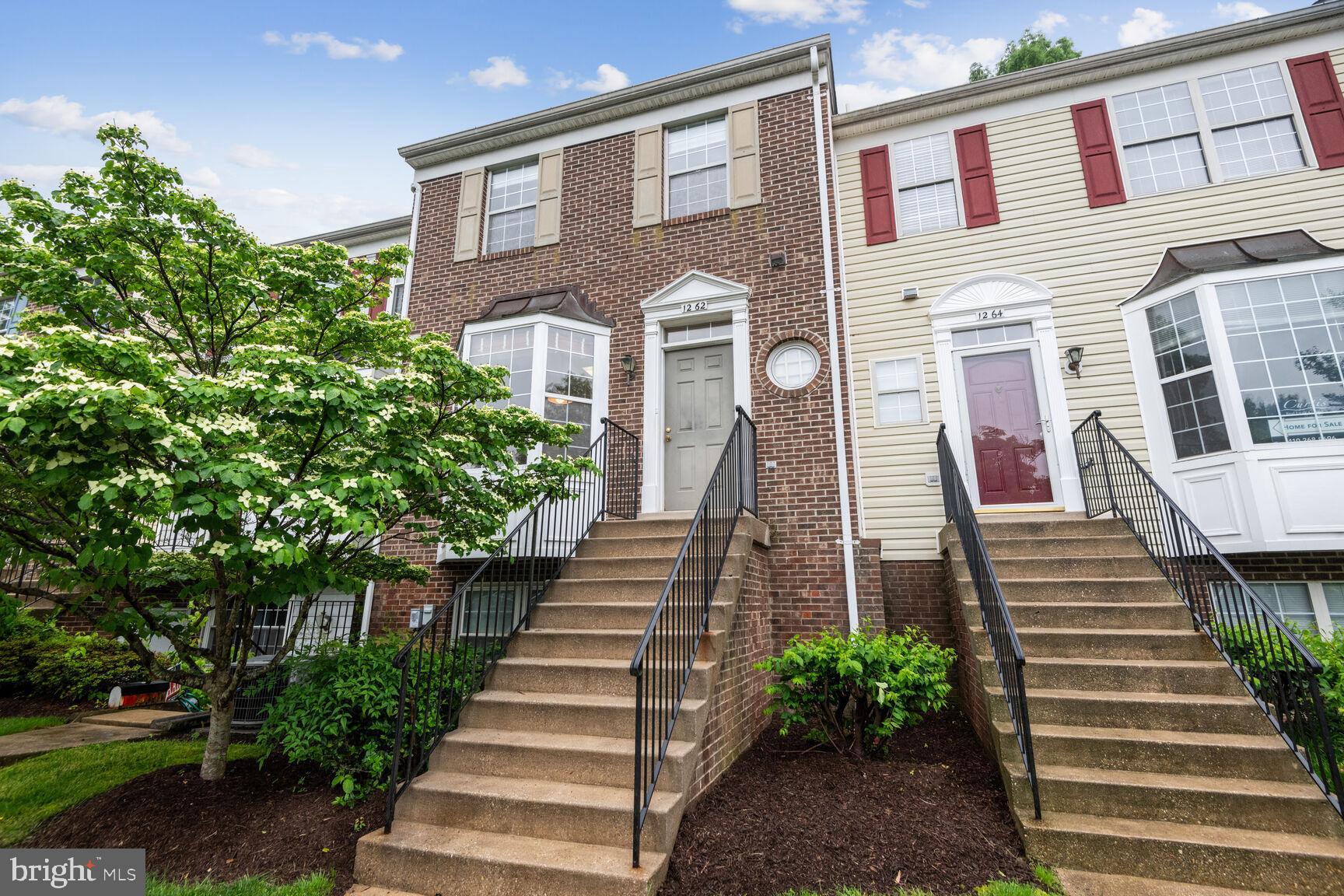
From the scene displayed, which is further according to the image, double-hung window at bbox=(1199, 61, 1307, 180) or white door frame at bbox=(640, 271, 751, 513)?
white door frame at bbox=(640, 271, 751, 513)

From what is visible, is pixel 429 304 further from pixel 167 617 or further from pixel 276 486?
pixel 276 486

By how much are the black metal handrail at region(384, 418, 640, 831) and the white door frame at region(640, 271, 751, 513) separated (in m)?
0.20

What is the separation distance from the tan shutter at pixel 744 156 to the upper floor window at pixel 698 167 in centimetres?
14

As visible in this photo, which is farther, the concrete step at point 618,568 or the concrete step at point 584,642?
the concrete step at point 618,568

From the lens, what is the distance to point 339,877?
3256 millimetres

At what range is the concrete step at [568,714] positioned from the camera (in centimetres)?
368

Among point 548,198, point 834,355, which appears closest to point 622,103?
point 548,198

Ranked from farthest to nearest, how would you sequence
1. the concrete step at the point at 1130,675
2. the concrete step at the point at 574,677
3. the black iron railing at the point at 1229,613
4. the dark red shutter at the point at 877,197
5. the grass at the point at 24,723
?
the dark red shutter at the point at 877,197 < the grass at the point at 24,723 < the concrete step at the point at 574,677 < the concrete step at the point at 1130,675 < the black iron railing at the point at 1229,613

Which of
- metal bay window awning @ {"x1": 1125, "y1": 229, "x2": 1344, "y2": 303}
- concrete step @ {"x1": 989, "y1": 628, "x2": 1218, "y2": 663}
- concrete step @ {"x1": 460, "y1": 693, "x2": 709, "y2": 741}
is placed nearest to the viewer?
concrete step @ {"x1": 460, "y1": 693, "x2": 709, "y2": 741}

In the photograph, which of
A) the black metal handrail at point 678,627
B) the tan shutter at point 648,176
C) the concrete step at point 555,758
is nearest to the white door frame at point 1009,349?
the black metal handrail at point 678,627

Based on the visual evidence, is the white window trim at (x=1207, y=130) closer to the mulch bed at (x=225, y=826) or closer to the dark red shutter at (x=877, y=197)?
the dark red shutter at (x=877, y=197)

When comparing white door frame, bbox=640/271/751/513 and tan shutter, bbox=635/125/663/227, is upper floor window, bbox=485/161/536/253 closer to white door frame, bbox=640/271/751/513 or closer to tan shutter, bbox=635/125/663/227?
tan shutter, bbox=635/125/663/227

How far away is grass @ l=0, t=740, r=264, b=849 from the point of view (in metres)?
4.23

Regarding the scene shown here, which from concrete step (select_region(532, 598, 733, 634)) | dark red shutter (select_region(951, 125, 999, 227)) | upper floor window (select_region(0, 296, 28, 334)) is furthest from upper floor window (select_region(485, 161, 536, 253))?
upper floor window (select_region(0, 296, 28, 334))
